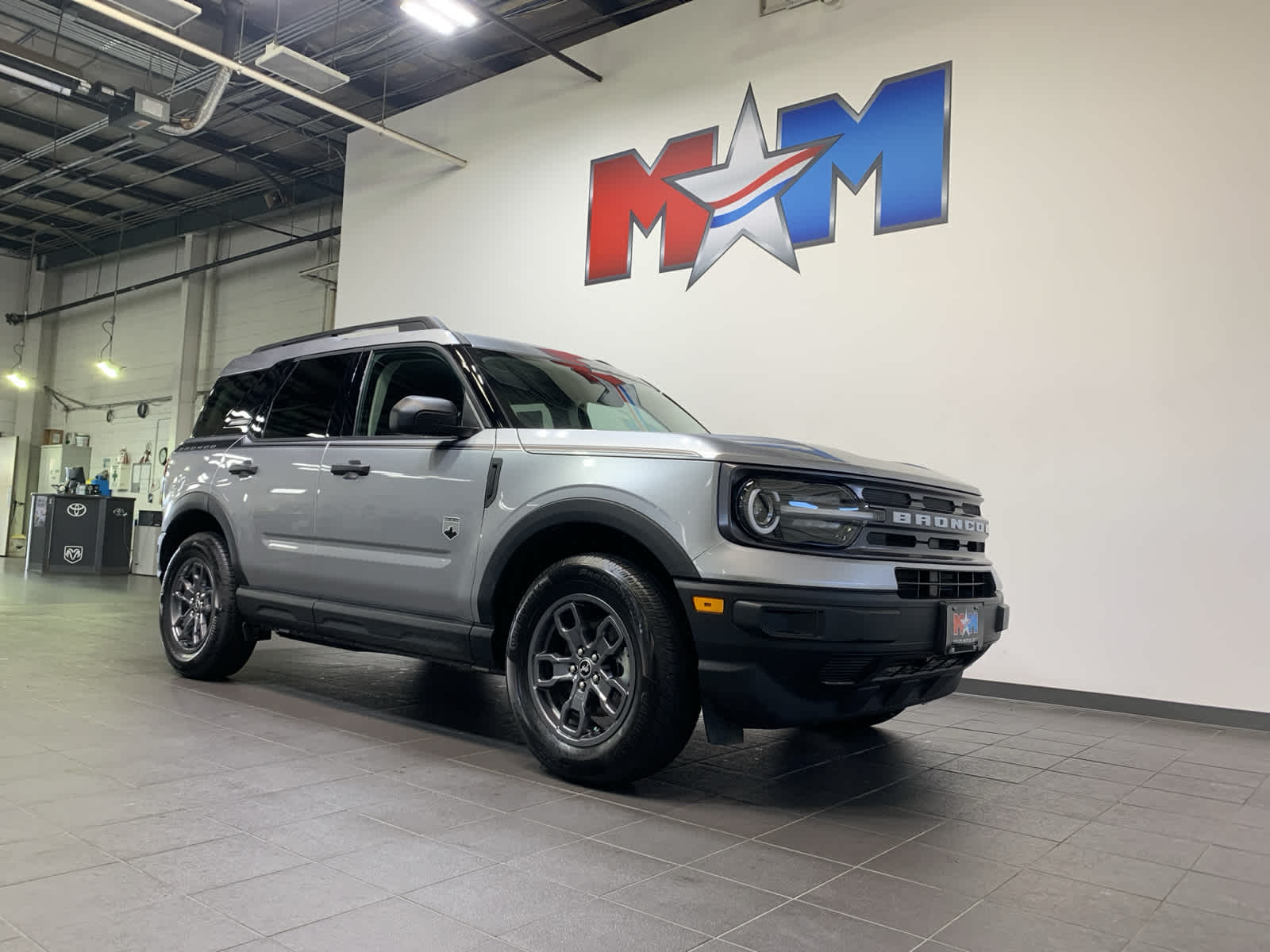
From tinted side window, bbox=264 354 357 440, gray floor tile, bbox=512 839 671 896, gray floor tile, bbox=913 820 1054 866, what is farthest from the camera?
tinted side window, bbox=264 354 357 440

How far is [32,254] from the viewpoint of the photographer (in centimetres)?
1873

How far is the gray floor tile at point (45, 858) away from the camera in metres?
2.16

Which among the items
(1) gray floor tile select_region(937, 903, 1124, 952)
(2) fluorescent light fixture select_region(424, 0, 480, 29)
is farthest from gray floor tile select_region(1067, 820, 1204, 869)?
(2) fluorescent light fixture select_region(424, 0, 480, 29)

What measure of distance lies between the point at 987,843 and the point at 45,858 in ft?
8.51

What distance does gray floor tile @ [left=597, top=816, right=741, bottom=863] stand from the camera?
8.29ft

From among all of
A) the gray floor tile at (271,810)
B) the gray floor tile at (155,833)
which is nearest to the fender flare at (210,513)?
the gray floor tile at (271,810)

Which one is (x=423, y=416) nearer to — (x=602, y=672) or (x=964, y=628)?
(x=602, y=672)

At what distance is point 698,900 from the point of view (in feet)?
7.22

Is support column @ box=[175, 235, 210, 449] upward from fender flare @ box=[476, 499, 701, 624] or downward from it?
upward

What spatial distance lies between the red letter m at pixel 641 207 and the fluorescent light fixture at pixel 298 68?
2.34m

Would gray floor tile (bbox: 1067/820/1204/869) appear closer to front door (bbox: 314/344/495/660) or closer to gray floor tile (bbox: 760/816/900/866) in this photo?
gray floor tile (bbox: 760/816/900/866)

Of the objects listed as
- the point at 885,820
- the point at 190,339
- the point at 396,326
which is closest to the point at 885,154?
the point at 396,326

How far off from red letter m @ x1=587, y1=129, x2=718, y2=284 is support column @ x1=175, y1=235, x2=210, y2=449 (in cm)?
1043

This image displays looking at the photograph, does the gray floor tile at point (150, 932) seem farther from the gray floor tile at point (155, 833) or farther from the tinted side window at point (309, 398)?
the tinted side window at point (309, 398)
